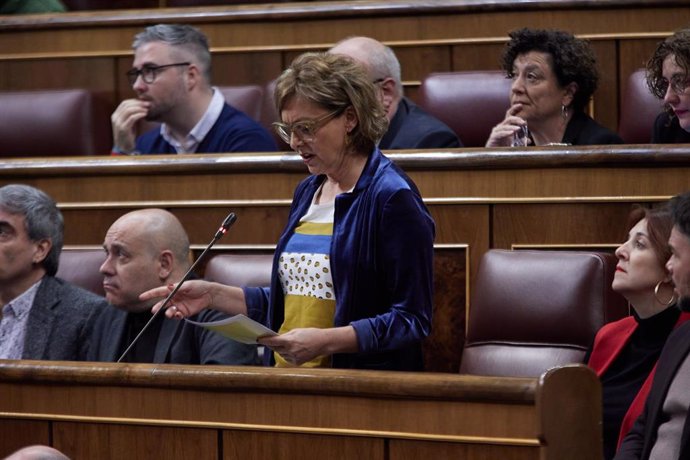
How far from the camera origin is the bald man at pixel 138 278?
107cm

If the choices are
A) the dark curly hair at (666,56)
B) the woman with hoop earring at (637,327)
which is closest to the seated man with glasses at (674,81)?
the dark curly hair at (666,56)

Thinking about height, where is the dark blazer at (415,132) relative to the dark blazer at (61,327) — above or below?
above

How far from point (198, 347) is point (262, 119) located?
528 mm

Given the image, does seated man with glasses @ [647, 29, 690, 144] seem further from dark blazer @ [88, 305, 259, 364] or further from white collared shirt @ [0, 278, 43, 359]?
white collared shirt @ [0, 278, 43, 359]

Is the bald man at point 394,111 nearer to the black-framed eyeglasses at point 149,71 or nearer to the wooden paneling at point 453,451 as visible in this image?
the black-framed eyeglasses at point 149,71

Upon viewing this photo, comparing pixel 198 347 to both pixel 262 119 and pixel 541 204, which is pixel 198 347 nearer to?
pixel 541 204

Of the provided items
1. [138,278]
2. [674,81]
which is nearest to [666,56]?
[674,81]

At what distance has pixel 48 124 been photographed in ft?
4.96

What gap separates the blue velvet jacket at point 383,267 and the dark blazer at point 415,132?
38 cm

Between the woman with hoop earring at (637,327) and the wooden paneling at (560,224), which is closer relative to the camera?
the woman with hoop earring at (637,327)

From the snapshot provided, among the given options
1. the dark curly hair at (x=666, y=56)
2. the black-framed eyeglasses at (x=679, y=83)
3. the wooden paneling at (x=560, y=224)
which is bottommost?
the wooden paneling at (x=560, y=224)

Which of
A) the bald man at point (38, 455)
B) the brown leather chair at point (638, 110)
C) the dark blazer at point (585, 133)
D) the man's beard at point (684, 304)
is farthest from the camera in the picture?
the brown leather chair at point (638, 110)

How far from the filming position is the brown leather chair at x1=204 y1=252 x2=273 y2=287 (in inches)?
43.2

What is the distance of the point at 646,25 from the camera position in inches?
58.4
